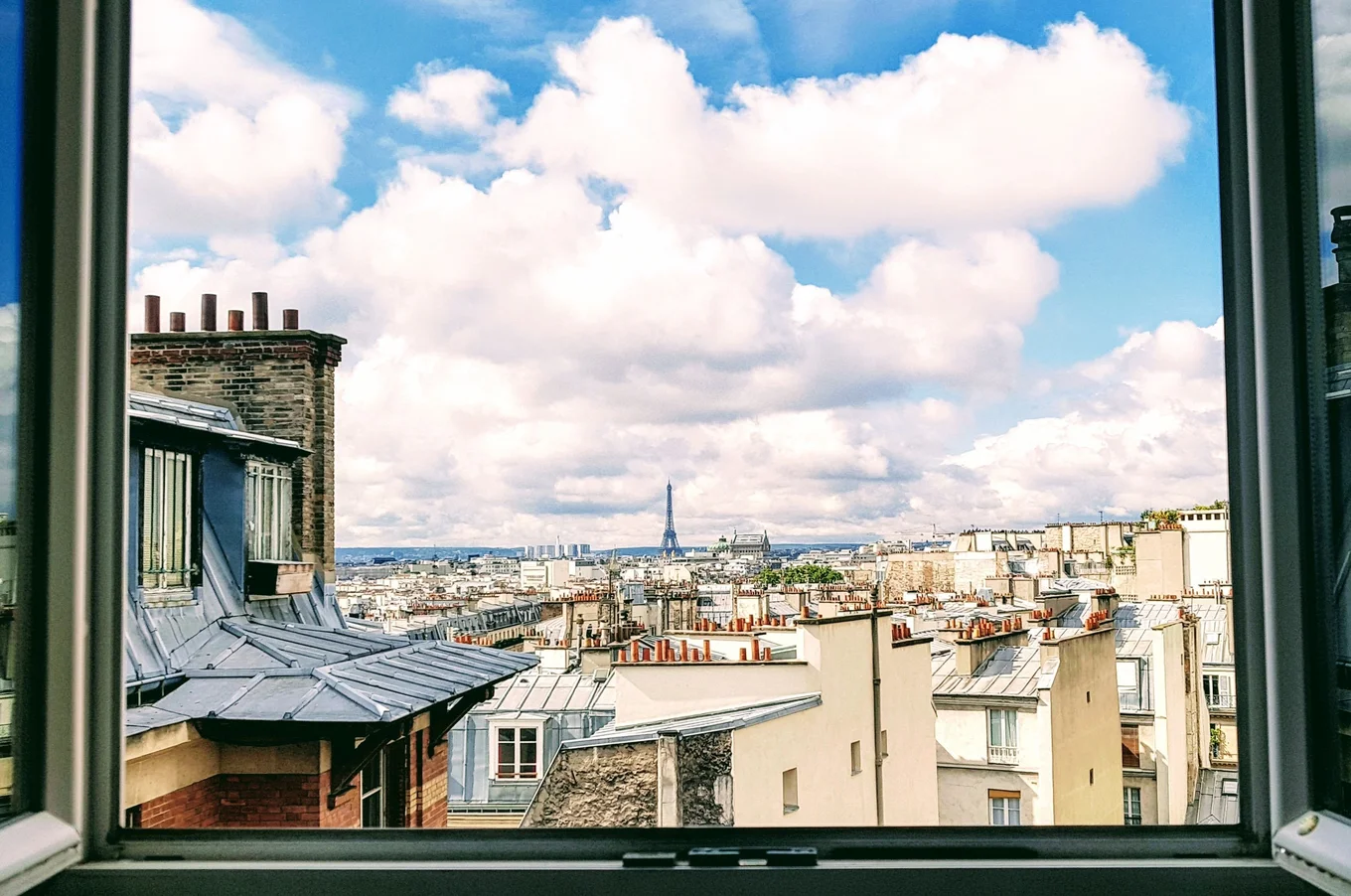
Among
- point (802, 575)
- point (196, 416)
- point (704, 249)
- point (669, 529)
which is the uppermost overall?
point (704, 249)

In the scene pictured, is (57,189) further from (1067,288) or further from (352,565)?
(1067,288)

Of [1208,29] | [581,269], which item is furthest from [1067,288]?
[581,269]

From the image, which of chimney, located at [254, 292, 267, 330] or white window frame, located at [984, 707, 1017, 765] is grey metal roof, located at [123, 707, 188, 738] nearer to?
chimney, located at [254, 292, 267, 330]

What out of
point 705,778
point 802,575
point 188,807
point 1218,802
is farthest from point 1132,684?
point 188,807

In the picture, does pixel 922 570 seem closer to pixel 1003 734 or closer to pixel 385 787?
pixel 1003 734

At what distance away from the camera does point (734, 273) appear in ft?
6.48

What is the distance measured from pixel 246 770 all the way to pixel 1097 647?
232cm

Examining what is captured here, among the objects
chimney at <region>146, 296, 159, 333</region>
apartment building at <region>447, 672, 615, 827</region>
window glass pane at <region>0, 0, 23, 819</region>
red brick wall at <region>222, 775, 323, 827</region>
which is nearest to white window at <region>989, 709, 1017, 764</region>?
apartment building at <region>447, 672, 615, 827</region>

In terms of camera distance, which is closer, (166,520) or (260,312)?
(166,520)

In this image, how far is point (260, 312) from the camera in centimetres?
322

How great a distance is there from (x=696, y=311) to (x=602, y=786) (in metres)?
1.59

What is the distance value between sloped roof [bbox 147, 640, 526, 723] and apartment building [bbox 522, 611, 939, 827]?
0.40 meters

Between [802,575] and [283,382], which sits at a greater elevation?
[283,382]

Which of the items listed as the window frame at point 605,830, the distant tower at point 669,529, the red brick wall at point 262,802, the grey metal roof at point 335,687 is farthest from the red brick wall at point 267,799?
the window frame at point 605,830
